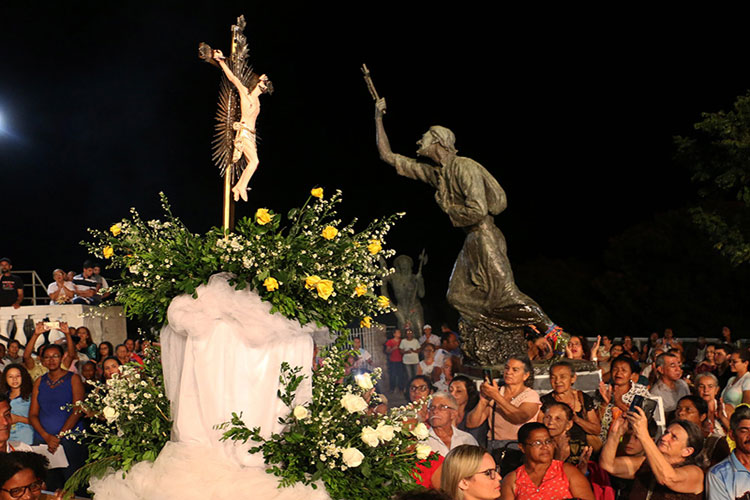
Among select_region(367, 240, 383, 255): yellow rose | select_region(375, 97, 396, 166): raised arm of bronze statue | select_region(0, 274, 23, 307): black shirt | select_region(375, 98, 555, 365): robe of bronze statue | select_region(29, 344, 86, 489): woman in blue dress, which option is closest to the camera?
select_region(367, 240, 383, 255): yellow rose

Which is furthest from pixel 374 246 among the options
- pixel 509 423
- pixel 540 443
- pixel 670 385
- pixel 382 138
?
pixel 382 138

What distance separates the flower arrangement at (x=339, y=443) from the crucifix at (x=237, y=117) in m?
1.30

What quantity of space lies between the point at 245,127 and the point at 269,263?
1.16 metres

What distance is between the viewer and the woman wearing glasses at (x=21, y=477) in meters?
4.29

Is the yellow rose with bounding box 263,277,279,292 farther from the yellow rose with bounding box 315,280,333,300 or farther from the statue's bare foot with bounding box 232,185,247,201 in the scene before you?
the statue's bare foot with bounding box 232,185,247,201

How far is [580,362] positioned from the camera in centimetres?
945

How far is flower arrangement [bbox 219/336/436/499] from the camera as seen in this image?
3.94 m

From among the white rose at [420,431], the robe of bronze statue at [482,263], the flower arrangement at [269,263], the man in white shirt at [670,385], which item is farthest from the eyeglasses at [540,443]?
the robe of bronze statue at [482,263]

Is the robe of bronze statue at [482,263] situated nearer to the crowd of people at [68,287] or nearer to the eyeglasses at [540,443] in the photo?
the eyeglasses at [540,443]

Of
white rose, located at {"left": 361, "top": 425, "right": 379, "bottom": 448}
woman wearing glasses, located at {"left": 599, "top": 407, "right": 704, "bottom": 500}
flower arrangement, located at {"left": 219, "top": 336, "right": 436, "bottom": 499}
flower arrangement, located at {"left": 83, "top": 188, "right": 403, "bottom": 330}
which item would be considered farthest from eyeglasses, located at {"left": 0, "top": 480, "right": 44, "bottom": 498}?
woman wearing glasses, located at {"left": 599, "top": 407, "right": 704, "bottom": 500}

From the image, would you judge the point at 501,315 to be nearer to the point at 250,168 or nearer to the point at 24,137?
the point at 250,168

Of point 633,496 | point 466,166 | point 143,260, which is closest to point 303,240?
point 143,260

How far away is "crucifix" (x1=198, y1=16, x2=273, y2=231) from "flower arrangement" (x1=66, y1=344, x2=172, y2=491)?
1134 millimetres

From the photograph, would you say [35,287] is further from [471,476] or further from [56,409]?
[471,476]
